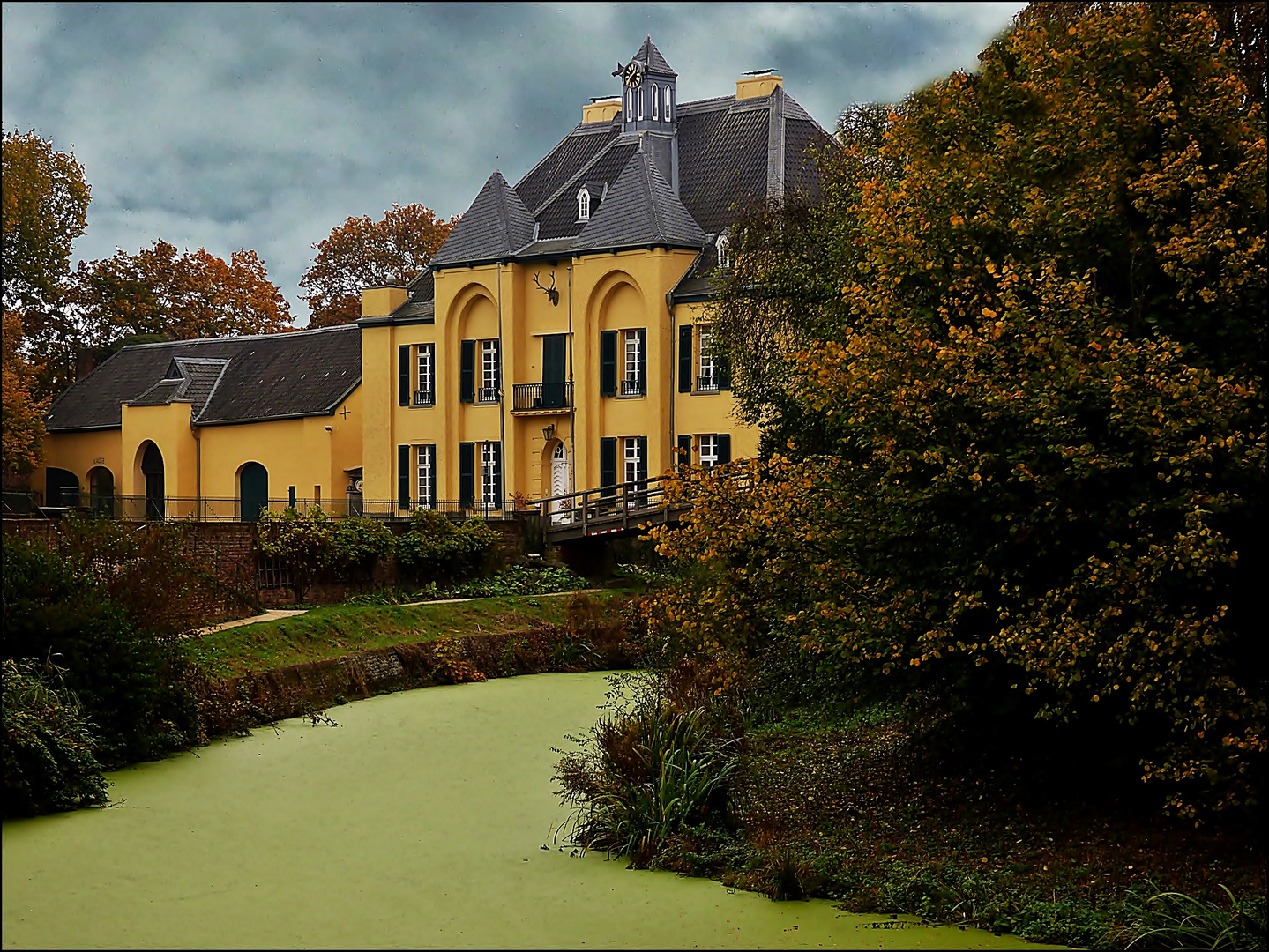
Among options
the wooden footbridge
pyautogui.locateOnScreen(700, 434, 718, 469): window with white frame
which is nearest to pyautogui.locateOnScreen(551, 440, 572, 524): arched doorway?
pyautogui.locateOnScreen(700, 434, 718, 469): window with white frame

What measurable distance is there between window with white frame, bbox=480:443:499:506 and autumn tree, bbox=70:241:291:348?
61.6 ft

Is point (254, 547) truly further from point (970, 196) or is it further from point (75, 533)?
point (970, 196)

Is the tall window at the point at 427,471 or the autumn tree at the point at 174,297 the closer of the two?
the tall window at the point at 427,471

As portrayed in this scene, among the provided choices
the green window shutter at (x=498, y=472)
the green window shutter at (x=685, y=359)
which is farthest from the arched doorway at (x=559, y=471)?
the green window shutter at (x=685, y=359)

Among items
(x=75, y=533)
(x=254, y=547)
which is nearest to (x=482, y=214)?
(x=254, y=547)

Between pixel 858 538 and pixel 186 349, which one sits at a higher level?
pixel 186 349

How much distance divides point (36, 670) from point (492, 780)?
4890mm

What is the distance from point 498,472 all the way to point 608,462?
3.73 meters

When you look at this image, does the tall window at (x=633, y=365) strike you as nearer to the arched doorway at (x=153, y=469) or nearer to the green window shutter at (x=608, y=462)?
the green window shutter at (x=608, y=462)

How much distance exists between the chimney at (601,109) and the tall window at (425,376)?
9446 mm

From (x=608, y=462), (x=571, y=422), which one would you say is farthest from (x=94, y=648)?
(x=571, y=422)

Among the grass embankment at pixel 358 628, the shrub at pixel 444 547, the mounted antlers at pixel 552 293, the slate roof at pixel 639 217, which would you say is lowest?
the grass embankment at pixel 358 628

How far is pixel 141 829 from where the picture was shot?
1323cm

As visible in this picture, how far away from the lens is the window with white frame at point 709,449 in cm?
3862
